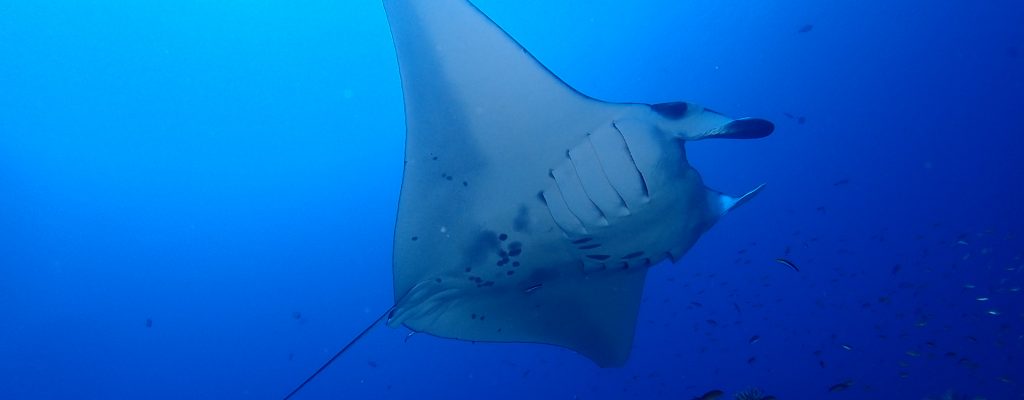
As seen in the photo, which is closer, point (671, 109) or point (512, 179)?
point (671, 109)

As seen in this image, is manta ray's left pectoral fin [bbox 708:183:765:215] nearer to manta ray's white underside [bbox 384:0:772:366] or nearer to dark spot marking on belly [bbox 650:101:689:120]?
manta ray's white underside [bbox 384:0:772:366]

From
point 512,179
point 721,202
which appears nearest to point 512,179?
point 512,179

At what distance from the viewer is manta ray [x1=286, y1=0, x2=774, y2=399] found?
2389 millimetres

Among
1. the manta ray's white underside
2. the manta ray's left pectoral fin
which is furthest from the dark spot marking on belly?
the manta ray's left pectoral fin

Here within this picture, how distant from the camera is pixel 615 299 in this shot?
321 cm

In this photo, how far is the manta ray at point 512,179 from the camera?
239 centimetres

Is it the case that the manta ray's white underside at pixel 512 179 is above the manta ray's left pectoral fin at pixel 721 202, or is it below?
above

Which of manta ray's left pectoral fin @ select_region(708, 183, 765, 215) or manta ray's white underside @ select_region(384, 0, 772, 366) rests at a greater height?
manta ray's white underside @ select_region(384, 0, 772, 366)

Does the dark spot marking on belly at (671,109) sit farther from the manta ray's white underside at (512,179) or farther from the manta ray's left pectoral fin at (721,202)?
the manta ray's left pectoral fin at (721,202)

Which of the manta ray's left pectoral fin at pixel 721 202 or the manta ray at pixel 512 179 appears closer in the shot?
the manta ray at pixel 512 179

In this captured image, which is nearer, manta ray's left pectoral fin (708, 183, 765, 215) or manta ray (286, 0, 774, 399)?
manta ray (286, 0, 774, 399)

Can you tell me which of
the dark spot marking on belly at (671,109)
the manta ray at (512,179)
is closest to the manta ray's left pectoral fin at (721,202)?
the manta ray at (512,179)

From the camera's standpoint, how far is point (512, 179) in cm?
266

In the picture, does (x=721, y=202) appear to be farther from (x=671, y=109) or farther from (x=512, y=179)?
(x=512, y=179)
